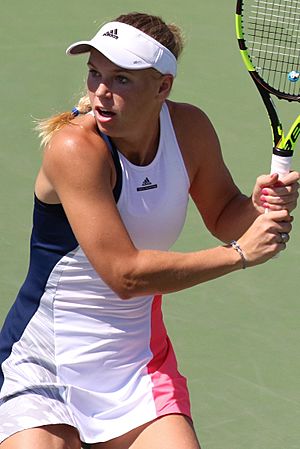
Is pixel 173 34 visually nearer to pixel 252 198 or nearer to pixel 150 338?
pixel 252 198

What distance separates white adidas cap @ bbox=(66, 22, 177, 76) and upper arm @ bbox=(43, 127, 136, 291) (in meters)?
0.27

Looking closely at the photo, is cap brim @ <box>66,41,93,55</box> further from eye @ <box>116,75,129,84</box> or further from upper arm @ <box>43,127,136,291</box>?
upper arm @ <box>43,127,136,291</box>

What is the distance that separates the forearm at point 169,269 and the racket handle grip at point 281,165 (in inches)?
11.0

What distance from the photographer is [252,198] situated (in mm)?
4336

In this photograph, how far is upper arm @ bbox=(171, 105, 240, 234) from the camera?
4.38m

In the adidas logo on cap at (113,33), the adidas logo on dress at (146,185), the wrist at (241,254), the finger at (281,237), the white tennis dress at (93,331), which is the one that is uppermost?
the adidas logo on cap at (113,33)

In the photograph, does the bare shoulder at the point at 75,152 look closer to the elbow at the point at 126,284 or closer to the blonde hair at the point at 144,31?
the blonde hair at the point at 144,31

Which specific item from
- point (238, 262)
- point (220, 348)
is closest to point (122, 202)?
point (238, 262)

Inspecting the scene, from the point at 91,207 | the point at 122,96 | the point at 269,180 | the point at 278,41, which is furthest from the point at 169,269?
the point at 278,41

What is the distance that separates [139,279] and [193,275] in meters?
0.16

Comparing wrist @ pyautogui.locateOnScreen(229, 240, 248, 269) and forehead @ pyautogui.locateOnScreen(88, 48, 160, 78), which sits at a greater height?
forehead @ pyautogui.locateOnScreen(88, 48, 160, 78)

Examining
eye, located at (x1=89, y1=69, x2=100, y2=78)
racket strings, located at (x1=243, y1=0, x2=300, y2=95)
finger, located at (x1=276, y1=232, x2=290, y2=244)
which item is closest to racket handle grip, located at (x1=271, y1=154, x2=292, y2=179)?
finger, located at (x1=276, y1=232, x2=290, y2=244)

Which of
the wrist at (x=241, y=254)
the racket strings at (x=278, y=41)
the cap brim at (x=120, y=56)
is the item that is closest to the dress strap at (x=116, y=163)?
the cap brim at (x=120, y=56)

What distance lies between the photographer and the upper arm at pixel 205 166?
4383mm
